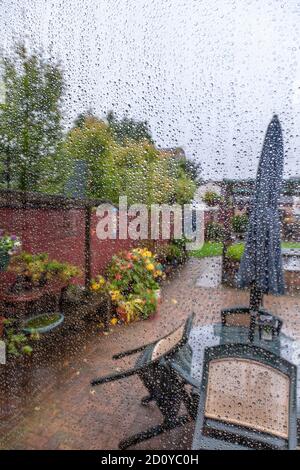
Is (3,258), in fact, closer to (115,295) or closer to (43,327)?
(43,327)

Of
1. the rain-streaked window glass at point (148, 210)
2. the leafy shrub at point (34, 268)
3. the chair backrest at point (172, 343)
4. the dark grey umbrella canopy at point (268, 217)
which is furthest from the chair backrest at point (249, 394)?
the leafy shrub at point (34, 268)

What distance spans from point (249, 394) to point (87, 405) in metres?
0.97

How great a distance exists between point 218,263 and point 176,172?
1.64 meters

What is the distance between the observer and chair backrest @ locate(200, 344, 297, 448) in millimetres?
932

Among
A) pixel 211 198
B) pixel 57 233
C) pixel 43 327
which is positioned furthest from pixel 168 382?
pixel 57 233

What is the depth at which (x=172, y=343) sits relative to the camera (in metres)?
1.33

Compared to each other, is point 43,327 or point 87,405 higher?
point 43,327

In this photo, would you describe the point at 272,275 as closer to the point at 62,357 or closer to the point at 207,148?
the point at 207,148

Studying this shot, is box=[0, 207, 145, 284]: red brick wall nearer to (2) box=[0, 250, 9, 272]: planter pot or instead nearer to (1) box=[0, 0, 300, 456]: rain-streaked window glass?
(1) box=[0, 0, 300, 456]: rain-streaked window glass

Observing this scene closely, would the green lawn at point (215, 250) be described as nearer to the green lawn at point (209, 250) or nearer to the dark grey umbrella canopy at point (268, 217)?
the green lawn at point (209, 250)

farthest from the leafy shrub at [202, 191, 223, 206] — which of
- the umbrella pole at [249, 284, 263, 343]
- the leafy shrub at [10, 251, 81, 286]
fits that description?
the leafy shrub at [10, 251, 81, 286]

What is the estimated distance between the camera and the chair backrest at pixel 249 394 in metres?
0.93
